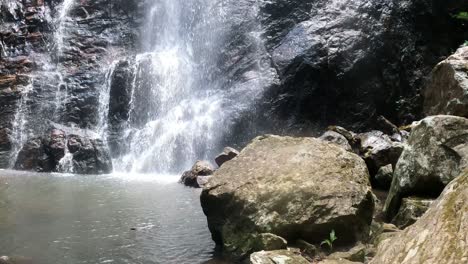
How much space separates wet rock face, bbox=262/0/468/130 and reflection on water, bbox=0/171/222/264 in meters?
8.97

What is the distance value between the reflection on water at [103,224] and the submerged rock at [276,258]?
5.98ft

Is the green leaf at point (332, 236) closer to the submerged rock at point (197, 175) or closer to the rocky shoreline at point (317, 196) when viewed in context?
the rocky shoreline at point (317, 196)

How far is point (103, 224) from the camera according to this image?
30.8 ft

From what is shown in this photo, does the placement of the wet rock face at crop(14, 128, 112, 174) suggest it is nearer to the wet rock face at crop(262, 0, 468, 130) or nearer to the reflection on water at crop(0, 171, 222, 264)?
the reflection on water at crop(0, 171, 222, 264)

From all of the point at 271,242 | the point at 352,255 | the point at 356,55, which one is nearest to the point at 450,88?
the point at 352,255

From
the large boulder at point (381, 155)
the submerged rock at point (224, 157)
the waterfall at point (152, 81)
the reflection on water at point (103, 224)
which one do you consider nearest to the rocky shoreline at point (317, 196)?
the reflection on water at point (103, 224)

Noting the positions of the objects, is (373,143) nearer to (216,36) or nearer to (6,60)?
(216,36)

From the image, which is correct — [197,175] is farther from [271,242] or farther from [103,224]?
[271,242]

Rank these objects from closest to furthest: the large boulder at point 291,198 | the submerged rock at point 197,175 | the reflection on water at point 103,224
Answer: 1. the large boulder at point 291,198
2. the reflection on water at point 103,224
3. the submerged rock at point 197,175

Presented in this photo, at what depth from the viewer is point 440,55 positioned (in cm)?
2205

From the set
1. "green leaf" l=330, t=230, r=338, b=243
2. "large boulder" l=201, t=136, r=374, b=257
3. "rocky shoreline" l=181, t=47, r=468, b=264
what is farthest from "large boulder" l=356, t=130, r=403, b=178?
"green leaf" l=330, t=230, r=338, b=243

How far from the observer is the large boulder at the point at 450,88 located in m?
10.2

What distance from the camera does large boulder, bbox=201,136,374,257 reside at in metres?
6.59

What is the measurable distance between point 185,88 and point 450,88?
14181 mm
